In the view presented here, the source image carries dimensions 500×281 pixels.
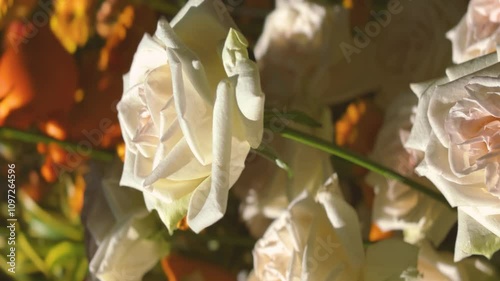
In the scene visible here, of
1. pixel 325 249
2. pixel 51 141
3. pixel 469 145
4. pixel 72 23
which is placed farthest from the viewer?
pixel 72 23

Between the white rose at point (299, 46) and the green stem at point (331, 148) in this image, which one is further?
the white rose at point (299, 46)

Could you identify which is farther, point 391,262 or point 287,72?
point 287,72

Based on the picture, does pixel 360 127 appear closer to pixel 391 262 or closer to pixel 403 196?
pixel 403 196

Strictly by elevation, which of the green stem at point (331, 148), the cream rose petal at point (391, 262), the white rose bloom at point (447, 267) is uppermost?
the green stem at point (331, 148)

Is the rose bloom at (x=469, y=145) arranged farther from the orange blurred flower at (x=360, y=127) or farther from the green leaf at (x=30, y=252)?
the green leaf at (x=30, y=252)

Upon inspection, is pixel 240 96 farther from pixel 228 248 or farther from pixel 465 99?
pixel 228 248

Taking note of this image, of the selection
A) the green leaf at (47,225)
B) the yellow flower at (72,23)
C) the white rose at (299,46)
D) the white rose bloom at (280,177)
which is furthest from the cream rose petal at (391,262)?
the yellow flower at (72,23)

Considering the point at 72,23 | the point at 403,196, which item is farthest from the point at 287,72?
the point at 72,23

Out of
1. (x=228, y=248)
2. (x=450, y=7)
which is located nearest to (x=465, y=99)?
(x=450, y=7)
